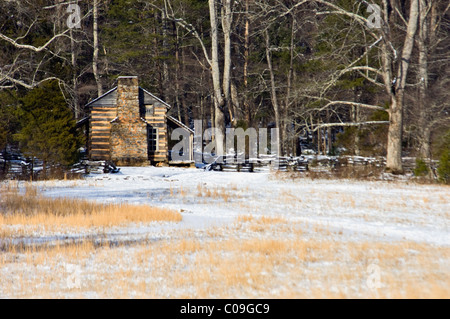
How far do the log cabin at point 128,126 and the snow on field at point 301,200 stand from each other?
6085 mm

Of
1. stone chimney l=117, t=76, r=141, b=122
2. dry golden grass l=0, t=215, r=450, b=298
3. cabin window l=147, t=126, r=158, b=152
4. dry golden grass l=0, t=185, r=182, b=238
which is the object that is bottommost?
dry golden grass l=0, t=215, r=450, b=298

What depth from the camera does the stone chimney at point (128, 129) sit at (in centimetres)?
3123

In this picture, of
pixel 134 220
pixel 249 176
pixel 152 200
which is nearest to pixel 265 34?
pixel 249 176

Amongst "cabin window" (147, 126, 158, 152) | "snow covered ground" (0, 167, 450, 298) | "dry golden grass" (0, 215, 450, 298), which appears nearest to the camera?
"dry golden grass" (0, 215, 450, 298)

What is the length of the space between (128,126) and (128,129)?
0.68 ft

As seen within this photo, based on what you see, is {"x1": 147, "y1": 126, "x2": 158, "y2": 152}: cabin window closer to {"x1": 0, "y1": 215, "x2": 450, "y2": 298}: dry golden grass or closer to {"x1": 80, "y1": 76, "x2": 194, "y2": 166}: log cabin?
{"x1": 80, "y1": 76, "x2": 194, "y2": 166}: log cabin

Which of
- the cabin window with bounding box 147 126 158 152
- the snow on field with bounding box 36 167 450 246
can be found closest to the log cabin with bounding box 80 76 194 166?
the cabin window with bounding box 147 126 158 152

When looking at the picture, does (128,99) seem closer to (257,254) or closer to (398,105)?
(398,105)

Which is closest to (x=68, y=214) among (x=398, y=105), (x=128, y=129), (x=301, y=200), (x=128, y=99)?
(x=301, y=200)

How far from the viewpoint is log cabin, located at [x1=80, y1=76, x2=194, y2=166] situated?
1232 inches

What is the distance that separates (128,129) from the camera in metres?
31.4

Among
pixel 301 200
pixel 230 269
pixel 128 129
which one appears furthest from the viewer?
pixel 128 129

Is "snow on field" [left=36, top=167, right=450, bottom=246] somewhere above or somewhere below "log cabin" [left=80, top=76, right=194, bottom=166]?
below
